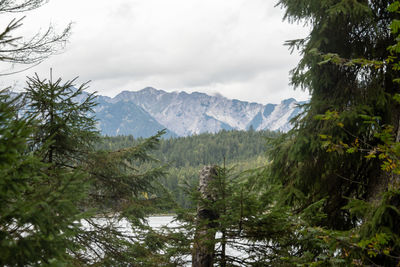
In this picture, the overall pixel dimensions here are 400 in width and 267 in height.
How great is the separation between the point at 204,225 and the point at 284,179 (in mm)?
2121

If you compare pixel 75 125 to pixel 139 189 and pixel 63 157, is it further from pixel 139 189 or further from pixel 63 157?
pixel 139 189

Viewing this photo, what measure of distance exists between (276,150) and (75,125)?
345 centimetres

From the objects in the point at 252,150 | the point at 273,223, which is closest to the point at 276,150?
the point at 273,223

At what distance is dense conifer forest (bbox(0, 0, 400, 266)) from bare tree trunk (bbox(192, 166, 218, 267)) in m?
0.02

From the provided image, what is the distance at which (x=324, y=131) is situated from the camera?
15.9 feet

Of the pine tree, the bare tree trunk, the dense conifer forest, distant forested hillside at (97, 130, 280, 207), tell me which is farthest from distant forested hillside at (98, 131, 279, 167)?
the bare tree trunk

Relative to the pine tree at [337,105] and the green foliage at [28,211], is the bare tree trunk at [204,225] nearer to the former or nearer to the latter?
the pine tree at [337,105]

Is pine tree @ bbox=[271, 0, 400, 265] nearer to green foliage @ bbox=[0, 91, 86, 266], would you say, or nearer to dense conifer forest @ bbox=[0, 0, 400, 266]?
dense conifer forest @ bbox=[0, 0, 400, 266]

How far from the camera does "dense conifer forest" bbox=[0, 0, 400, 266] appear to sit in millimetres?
3162

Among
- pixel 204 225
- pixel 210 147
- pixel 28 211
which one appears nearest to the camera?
pixel 28 211

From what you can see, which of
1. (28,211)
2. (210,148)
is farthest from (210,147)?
(28,211)

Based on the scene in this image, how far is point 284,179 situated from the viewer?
5.61 metres

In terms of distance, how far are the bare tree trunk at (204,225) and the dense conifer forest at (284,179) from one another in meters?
0.02

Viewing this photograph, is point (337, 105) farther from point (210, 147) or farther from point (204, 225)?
point (210, 147)
